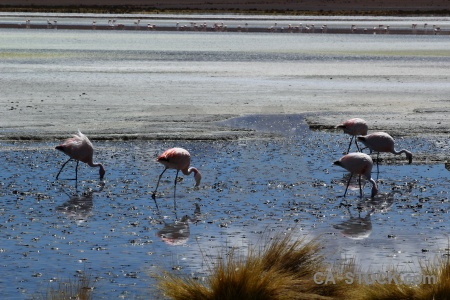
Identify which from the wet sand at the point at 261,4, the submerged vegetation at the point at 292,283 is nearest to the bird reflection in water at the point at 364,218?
the submerged vegetation at the point at 292,283

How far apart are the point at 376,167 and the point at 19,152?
17.9ft

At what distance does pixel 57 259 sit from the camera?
8.39 meters

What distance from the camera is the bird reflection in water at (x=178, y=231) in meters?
9.22

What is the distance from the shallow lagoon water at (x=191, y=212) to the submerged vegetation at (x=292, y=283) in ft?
2.03

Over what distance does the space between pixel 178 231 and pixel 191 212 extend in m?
0.91

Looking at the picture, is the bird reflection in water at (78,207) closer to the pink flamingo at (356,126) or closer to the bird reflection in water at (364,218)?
the bird reflection in water at (364,218)

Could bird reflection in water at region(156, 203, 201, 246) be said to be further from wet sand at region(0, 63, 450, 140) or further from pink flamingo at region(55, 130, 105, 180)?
wet sand at region(0, 63, 450, 140)

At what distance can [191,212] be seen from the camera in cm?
1054

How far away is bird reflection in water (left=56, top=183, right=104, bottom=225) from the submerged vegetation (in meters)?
3.19

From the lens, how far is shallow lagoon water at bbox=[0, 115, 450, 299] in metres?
8.30

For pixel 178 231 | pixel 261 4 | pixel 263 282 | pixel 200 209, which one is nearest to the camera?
pixel 263 282

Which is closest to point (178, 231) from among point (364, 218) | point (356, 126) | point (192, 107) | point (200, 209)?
point (200, 209)

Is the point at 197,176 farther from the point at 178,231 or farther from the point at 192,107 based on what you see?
the point at 192,107

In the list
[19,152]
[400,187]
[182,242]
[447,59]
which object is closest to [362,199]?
[400,187]
